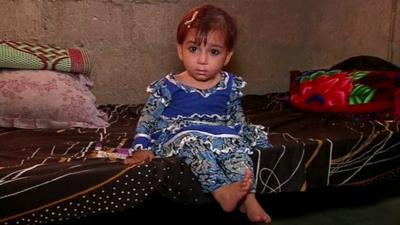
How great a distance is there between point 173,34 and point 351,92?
3.59 ft

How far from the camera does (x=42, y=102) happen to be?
7.64 feet

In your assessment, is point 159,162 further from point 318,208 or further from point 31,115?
point 318,208

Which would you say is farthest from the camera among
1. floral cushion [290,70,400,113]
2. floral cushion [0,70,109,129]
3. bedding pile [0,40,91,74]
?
floral cushion [290,70,400,113]

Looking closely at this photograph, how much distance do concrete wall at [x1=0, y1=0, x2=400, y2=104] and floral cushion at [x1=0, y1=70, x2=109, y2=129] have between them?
0.44 metres

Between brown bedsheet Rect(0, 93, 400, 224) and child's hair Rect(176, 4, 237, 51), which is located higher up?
child's hair Rect(176, 4, 237, 51)

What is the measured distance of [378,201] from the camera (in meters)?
2.56

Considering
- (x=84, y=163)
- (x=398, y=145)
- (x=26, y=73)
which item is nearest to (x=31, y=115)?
(x=26, y=73)

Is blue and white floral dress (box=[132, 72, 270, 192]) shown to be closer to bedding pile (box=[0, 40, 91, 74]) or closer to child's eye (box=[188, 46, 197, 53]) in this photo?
child's eye (box=[188, 46, 197, 53])

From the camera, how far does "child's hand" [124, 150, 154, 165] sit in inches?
70.2

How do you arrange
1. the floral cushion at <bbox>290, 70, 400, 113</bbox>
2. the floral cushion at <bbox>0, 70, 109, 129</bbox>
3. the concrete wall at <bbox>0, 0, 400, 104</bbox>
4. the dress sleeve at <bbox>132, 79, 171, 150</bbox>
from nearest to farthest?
1. the dress sleeve at <bbox>132, 79, 171, 150</bbox>
2. the floral cushion at <bbox>0, 70, 109, 129</bbox>
3. the floral cushion at <bbox>290, 70, 400, 113</bbox>
4. the concrete wall at <bbox>0, 0, 400, 104</bbox>

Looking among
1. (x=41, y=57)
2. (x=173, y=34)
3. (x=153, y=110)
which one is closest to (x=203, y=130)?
(x=153, y=110)

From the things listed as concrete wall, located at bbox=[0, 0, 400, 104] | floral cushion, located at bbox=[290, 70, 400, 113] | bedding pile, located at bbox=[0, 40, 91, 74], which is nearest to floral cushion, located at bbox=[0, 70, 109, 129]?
bedding pile, located at bbox=[0, 40, 91, 74]

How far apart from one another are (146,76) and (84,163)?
1.39m

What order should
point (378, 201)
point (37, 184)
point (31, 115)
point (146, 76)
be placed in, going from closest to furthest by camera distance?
1. point (37, 184)
2. point (31, 115)
3. point (378, 201)
4. point (146, 76)
